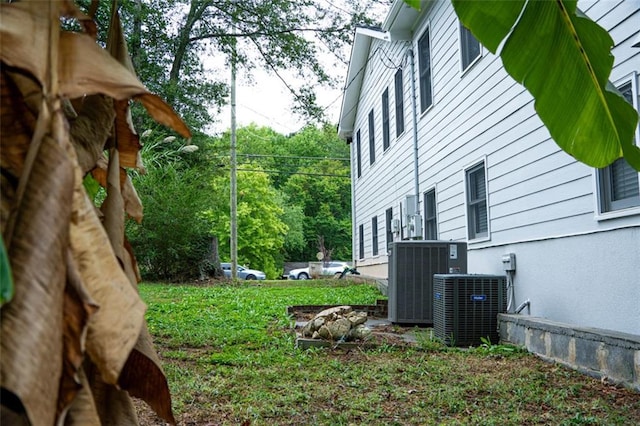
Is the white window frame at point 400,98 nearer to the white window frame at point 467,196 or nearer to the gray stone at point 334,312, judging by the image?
the white window frame at point 467,196

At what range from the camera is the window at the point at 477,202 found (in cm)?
855

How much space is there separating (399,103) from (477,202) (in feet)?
17.3

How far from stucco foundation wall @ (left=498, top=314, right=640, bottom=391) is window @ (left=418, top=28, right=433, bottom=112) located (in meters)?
6.02

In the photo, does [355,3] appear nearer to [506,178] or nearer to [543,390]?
[506,178]

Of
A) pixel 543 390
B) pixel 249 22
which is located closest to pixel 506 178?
pixel 543 390

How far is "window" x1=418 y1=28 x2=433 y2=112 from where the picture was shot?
1117 cm

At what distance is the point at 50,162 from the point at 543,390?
179 inches

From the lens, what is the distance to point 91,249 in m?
0.72

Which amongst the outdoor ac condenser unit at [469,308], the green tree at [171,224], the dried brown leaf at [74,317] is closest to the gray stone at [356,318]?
the outdoor ac condenser unit at [469,308]

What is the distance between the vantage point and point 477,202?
28.4ft

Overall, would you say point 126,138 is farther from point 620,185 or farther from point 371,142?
point 371,142

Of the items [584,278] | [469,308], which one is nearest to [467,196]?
[469,308]

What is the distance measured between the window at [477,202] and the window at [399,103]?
4.35 meters

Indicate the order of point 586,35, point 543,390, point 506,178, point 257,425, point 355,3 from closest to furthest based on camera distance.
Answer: point 586,35, point 257,425, point 543,390, point 506,178, point 355,3
